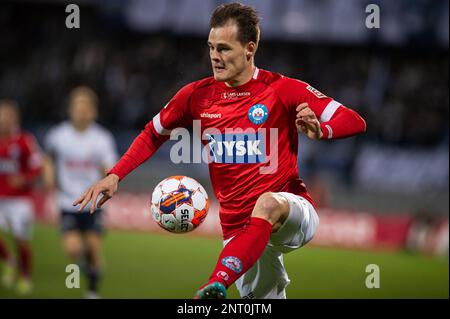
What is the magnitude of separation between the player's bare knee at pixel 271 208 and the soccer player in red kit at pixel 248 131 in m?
0.10

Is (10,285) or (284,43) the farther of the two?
(284,43)

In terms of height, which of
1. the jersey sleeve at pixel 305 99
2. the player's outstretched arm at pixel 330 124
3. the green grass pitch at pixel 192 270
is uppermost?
the jersey sleeve at pixel 305 99

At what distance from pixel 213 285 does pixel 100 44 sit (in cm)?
1560

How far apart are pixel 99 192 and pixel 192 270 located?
6.54 m

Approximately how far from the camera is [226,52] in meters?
5.20

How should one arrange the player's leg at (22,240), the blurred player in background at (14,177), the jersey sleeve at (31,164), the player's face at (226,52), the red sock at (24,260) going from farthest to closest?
the jersey sleeve at (31,164), the blurred player in background at (14,177), the red sock at (24,260), the player's leg at (22,240), the player's face at (226,52)

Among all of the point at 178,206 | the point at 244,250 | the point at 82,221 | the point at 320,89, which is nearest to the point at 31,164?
the point at 82,221

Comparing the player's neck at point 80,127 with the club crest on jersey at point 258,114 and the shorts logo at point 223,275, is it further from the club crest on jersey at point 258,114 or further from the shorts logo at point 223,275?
the shorts logo at point 223,275

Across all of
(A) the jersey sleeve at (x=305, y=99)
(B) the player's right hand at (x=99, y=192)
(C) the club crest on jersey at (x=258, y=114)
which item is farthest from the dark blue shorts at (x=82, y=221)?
(A) the jersey sleeve at (x=305, y=99)

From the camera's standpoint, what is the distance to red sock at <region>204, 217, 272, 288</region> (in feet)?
14.8

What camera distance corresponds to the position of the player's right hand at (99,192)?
5.02 metres

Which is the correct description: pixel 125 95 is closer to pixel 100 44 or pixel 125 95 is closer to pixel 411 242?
pixel 100 44

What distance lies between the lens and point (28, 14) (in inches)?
835
